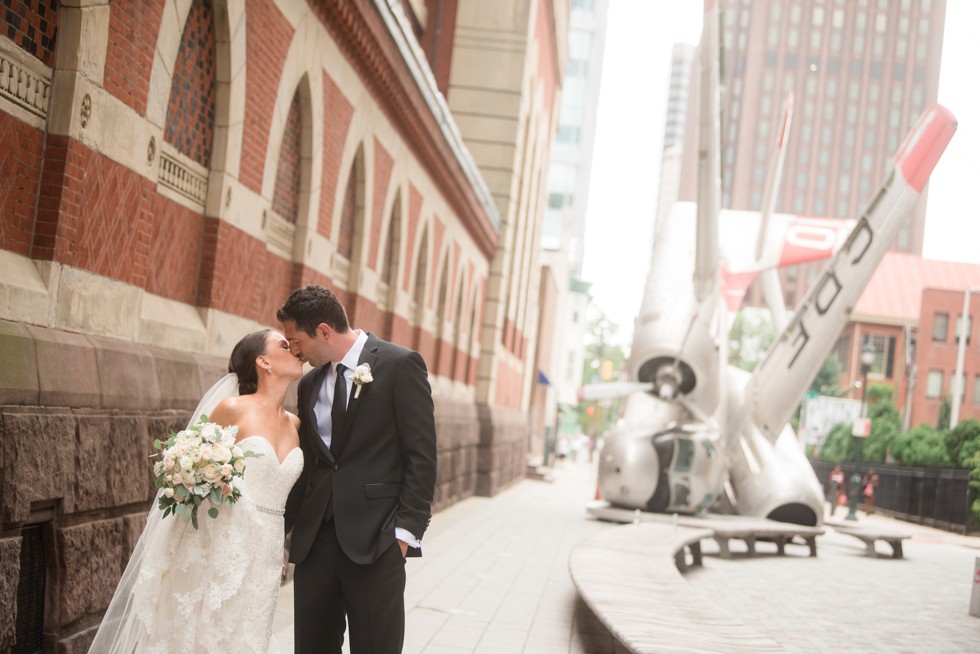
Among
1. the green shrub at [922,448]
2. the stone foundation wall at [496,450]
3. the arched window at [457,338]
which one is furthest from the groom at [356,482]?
the green shrub at [922,448]

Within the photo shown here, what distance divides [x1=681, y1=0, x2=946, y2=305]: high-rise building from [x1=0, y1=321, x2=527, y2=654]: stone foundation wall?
413 feet

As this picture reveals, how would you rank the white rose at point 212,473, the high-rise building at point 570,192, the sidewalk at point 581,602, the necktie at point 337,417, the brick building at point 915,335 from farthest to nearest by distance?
the high-rise building at point 570,192 → the brick building at point 915,335 → the sidewalk at point 581,602 → the necktie at point 337,417 → the white rose at point 212,473

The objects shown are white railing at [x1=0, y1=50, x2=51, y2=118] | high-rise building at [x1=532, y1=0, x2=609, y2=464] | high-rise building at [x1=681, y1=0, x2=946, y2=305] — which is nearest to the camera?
white railing at [x1=0, y1=50, x2=51, y2=118]

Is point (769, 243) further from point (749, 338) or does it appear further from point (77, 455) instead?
point (749, 338)

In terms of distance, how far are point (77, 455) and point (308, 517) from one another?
5.37 ft

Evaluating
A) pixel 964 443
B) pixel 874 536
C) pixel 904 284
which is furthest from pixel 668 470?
pixel 904 284

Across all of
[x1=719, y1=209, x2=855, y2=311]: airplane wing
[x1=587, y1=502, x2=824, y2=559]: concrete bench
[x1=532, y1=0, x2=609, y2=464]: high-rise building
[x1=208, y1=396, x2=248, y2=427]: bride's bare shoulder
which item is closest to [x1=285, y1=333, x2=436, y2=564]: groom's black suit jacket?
[x1=208, y1=396, x2=248, y2=427]: bride's bare shoulder

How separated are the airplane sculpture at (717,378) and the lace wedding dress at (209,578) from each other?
15.9 m

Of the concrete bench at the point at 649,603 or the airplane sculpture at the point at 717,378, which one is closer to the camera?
the concrete bench at the point at 649,603

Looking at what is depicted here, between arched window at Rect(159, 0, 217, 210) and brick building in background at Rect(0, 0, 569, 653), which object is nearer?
brick building in background at Rect(0, 0, 569, 653)

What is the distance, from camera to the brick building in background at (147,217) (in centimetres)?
546

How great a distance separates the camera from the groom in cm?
450

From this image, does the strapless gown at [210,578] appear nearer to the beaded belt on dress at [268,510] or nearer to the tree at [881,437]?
the beaded belt on dress at [268,510]

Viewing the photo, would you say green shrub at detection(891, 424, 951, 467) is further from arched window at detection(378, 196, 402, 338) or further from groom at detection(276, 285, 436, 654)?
groom at detection(276, 285, 436, 654)
